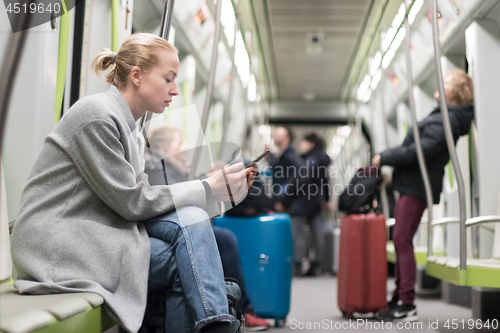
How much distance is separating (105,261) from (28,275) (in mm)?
202

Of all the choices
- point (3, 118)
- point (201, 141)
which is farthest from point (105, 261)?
point (201, 141)

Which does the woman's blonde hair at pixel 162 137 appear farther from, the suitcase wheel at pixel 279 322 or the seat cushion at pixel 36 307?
the suitcase wheel at pixel 279 322

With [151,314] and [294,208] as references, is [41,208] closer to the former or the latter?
[151,314]

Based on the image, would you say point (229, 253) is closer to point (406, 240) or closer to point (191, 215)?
point (191, 215)

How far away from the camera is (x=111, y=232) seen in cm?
132

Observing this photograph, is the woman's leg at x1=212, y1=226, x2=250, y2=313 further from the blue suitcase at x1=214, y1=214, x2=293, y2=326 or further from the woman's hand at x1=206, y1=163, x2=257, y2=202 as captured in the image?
the woman's hand at x1=206, y1=163, x2=257, y2=202

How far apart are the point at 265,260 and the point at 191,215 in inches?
61.4

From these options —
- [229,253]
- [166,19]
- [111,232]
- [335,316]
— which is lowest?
[335,316]

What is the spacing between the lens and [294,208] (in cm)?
546

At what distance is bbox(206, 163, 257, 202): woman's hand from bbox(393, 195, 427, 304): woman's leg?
5.86 ft

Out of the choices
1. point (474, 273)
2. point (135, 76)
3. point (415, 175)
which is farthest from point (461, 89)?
point (135, 76)

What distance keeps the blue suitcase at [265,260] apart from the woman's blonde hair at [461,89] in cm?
132

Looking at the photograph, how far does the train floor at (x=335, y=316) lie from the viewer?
2.74m

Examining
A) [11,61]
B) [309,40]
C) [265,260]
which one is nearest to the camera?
[11,61]
